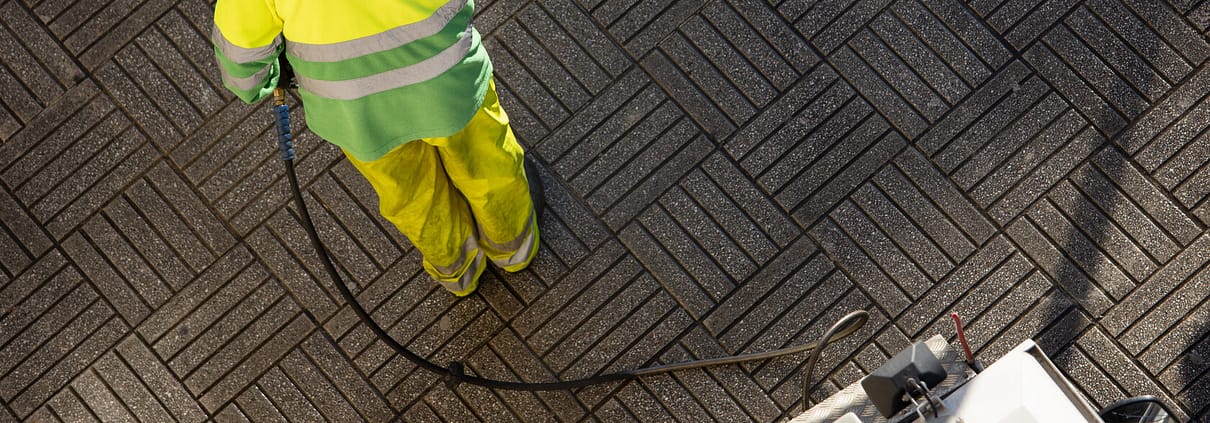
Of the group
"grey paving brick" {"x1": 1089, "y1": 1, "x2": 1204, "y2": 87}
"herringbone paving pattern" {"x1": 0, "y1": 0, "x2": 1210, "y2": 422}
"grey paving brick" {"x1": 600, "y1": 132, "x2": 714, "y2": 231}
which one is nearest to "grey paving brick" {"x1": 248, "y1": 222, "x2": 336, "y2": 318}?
"herringbone paving pattern" {"x1": 0, "y1": 0, "x2": 1210, "y2": 422}

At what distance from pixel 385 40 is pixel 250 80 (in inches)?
18.6

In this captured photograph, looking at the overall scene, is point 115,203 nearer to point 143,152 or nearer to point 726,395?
point 143,152

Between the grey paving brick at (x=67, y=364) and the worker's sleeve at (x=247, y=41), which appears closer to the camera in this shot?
the worker's sleeve at (x=247, y=41)

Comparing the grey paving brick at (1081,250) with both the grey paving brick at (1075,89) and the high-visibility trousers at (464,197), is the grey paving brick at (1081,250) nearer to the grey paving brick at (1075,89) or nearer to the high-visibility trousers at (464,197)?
the grey paving brick at (1075,89)

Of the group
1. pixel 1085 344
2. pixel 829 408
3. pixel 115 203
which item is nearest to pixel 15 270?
pixel 115 203

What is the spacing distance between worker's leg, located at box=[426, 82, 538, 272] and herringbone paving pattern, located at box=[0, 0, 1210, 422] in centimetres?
20

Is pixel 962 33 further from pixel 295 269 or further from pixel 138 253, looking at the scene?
pixel 138 253

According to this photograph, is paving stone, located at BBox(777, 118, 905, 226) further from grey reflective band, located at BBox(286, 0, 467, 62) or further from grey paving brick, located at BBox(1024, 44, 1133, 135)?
grey reflective band, located at BBox(286, 0, 467, 62)

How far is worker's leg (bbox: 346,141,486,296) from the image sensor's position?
3.22 m

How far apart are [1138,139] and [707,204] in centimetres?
165

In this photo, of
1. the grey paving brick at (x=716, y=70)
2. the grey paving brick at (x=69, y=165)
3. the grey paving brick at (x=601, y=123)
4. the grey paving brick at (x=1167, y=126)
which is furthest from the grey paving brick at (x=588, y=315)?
the grey paving brick at (x=1167, y=126)

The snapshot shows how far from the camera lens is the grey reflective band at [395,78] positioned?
2.56 meters

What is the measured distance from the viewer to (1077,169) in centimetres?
388

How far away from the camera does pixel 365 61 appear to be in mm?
2496
